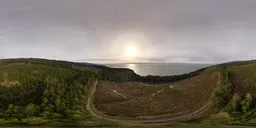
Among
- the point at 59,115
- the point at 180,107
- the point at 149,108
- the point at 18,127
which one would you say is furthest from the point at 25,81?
the point at 180,107

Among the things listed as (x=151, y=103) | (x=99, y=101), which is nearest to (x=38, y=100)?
(x=99, y=101)

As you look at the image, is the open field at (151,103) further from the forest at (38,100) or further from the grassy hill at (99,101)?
the forest at (38,100)

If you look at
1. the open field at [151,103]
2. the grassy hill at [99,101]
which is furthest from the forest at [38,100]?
the open field at [151,103]

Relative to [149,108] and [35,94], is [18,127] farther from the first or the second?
[149,108]

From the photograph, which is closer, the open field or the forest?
the forest

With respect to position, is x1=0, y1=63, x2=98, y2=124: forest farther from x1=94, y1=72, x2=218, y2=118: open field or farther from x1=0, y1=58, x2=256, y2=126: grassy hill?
x1=94, y1=72, x2=218, y2=118: open field

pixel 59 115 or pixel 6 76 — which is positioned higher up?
pixel 6 76

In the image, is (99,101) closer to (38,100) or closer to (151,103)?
(151,103)

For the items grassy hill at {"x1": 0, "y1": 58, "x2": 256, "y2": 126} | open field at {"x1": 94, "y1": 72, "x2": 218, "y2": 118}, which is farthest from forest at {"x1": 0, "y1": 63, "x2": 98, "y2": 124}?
open field at {"x1": 94, "y1": 72, "x2": 218, "y2": 118}

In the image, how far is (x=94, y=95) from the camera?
192000 millimetres

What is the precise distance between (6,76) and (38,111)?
8722cm

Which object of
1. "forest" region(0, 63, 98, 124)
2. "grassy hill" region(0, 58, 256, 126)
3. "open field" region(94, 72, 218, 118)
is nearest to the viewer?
"grassy hill" region(0, 58, 256, 126)

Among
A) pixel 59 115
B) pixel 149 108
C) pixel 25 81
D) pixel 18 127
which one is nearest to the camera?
pixel 18 127

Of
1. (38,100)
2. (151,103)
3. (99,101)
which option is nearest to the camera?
(38,100)
